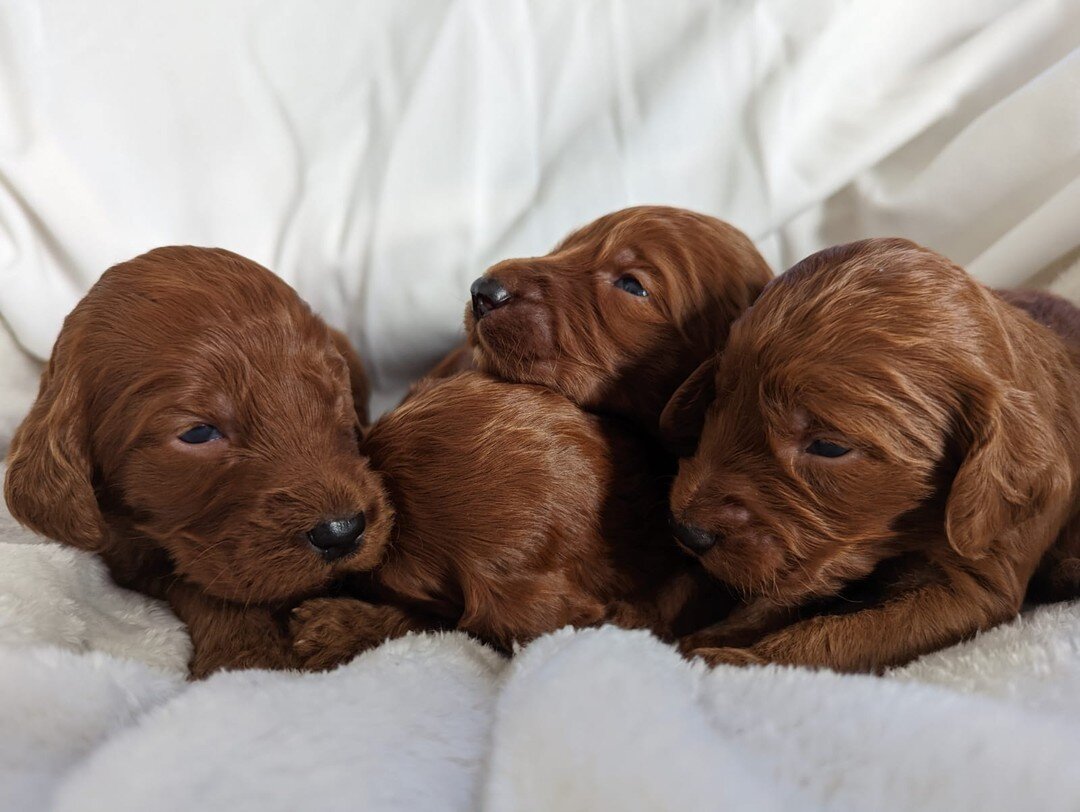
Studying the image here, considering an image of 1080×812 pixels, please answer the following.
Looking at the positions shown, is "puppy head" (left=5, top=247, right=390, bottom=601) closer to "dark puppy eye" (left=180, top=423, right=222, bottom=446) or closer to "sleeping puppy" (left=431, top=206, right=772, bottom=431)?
"dark puppy eye" (left=180, top=423, right=222, bottom=446)

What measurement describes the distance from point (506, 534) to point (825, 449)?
0.59 m

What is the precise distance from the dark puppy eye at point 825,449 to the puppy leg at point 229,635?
3.37ft

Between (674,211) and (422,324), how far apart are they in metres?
0.94

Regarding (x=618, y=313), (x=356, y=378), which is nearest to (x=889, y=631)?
(x=618, y=313)

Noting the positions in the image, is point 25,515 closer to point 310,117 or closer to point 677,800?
point 677,800

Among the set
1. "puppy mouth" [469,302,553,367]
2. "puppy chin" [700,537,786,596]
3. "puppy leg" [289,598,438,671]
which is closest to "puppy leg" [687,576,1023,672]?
"puppy chin" [700,537,786,596]

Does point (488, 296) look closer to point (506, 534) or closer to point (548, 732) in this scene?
point (506, 534)

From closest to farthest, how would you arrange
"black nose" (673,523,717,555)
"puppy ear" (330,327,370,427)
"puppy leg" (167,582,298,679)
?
1. "black nose" (673,523,717,555)
2. "puppy leg" (167,582,298,679)
3. "puppy ear" (330,327,370,427)

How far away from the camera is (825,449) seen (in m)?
1.64

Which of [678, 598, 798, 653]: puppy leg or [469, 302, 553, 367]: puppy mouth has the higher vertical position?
[469, 302, 553, 367]: puppy mouth

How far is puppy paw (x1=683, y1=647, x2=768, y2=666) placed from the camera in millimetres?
1620

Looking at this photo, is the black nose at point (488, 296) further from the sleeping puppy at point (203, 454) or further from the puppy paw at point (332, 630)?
the puppy paw at point (332, 630)

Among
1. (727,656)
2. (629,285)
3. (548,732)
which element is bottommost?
(727,656)

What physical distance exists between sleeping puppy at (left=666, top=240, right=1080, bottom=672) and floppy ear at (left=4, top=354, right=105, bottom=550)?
1.10 m
